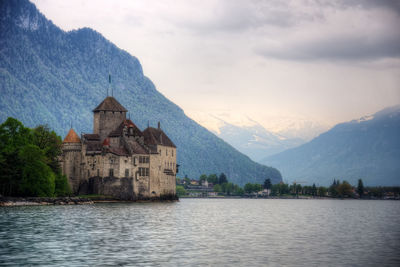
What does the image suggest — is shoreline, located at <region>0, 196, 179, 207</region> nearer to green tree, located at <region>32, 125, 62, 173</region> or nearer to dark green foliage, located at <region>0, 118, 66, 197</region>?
dark green foliage, located at <region>0, 118, 66, 197</region>

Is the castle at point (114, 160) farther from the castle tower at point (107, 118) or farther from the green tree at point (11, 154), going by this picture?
the green tree at point (11, 154)

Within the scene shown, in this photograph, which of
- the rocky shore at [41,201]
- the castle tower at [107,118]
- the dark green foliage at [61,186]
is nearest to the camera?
the rocky shore at [41,201]

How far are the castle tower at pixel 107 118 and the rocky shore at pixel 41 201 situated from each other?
69.7 ft

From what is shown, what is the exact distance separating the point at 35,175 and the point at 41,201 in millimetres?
4934

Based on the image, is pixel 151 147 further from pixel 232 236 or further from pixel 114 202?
pixel 232 236

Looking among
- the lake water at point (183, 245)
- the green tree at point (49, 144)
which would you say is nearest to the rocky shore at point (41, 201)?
the green tree at point (49, 144)

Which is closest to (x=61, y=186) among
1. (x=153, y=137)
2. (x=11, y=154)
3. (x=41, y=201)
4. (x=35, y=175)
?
(x=35, y=175)

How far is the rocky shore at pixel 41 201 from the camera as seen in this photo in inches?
3627

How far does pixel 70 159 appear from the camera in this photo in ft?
399

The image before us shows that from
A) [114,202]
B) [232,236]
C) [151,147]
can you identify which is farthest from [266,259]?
[151,147]

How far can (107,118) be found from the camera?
427ft

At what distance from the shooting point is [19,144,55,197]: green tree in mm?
97500

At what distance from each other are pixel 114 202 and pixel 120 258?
83.6 meters

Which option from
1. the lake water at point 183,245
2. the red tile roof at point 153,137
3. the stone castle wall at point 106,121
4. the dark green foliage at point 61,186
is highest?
the stone castle wall at point 106,121
